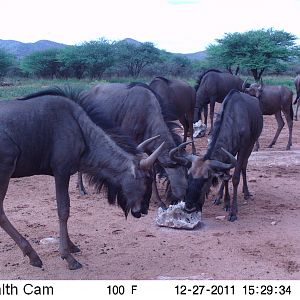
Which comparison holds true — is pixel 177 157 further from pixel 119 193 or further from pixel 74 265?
pixel 74 265

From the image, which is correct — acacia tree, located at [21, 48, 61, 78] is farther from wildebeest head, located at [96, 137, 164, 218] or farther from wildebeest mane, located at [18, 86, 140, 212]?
wildebeest head, located at [96, 137, 164, 218]

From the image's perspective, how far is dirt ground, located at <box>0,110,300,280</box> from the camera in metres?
5.39

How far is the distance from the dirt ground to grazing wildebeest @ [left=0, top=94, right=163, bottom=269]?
400 mm

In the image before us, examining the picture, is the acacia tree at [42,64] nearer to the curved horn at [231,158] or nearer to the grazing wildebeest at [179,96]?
the grazing wildebeest at [179,96]

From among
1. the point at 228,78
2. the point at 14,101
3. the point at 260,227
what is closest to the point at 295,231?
the point at 260,227

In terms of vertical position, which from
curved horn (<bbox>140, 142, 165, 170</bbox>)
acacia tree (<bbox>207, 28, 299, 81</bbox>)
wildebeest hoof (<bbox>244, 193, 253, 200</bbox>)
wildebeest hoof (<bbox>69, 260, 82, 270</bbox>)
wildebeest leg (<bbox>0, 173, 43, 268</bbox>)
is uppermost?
acacia tree (<bbox>207, 28, 299, 81</bbox>)

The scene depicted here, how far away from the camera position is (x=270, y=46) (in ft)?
134

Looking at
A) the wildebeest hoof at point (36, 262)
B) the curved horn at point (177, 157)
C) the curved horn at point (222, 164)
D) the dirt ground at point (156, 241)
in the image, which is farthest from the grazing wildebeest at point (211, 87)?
the wildebeest hoof at point (36, 262)

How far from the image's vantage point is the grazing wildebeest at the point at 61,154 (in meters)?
5.22

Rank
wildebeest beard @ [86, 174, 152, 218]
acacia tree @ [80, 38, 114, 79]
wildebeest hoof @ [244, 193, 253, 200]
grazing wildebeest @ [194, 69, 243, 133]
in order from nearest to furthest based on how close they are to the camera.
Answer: wildebeest beard @ [86, 174, 152, 218]
wildebeest hoof @ [244, 193, 253, 200]
grazing wildebeest @ [194, 69, 243, 133]
acacia tree @ [80, 38, 114, 79]

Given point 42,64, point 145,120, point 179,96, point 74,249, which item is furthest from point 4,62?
point 74,249

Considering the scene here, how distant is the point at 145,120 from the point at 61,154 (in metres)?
2.82

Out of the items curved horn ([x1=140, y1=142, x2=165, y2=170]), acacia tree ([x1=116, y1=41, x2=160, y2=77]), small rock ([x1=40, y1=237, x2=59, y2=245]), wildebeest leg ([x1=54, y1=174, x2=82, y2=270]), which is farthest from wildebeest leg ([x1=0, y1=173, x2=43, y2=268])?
acacia tree ([x1=116, y1=41, x2=160, y2=77])
